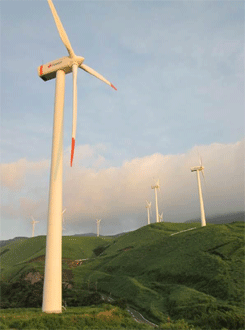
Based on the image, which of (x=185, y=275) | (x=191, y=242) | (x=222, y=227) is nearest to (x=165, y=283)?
(x=185, y=275)

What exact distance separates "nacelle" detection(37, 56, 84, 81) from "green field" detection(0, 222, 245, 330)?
48.5 m

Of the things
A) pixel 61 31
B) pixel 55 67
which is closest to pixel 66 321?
pixel 55 67

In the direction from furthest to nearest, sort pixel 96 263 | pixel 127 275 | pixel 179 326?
1. pixel 96 263
2. pixel 127 275
3. pixel 179 326

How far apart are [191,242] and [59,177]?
81346 millimetres

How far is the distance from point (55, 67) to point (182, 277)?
228ft

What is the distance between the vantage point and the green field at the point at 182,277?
6103cm

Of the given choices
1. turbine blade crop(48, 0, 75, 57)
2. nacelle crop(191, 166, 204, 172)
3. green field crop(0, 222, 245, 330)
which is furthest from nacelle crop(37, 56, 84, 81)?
nacelle crop(191, 166, 204, 172)

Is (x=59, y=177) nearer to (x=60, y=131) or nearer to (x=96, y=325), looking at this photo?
(x=60, y=131)

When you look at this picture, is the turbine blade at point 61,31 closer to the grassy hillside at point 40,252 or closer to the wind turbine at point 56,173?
the wind turbine at point 56,173

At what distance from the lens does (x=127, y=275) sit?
334ft

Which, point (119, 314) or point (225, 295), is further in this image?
point (225, 295)

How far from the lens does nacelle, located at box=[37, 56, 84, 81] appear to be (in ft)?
151

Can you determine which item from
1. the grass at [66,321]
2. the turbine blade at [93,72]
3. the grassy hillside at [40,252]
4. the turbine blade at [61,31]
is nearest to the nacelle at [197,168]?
the grassy hillside at [40,252]

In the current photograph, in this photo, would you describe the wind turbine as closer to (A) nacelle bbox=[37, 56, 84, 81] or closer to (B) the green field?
(A) nacelle bbox=[37, 56, 84, 81]
